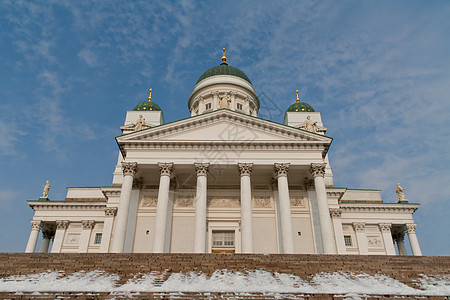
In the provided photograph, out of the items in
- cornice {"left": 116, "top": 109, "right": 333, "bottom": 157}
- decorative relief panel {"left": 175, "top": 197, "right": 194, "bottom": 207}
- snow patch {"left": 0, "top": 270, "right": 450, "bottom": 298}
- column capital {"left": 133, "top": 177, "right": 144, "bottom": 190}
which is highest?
cornice {"left": 116, "top": 109, "right": 333, "bottom": 157}

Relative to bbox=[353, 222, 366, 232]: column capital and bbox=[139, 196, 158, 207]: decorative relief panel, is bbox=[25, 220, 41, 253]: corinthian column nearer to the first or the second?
bbox=[139, 196, 158, 207]: decorative relief panel

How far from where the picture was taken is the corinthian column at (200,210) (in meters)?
21.5

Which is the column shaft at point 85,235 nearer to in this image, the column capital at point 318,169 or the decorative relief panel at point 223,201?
the decorative relief panel at point 223,201

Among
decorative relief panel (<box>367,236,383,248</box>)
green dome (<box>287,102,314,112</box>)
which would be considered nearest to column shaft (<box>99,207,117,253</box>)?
green dome (<box>287,102,314,112</box>)

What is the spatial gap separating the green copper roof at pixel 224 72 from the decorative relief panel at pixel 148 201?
22.8 m

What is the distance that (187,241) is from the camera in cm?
2477

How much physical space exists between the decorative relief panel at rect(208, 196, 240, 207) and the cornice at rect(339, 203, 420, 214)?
13.0 metres

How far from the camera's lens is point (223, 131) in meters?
25.2

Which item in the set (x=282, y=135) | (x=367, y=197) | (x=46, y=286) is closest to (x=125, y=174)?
(x=282, y=135)

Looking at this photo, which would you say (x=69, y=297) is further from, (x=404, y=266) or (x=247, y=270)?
(x=404, y=266)

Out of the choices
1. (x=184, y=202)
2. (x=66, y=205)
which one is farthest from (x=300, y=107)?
(x=66, y=205)

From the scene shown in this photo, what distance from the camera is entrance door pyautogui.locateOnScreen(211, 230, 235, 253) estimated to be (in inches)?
989

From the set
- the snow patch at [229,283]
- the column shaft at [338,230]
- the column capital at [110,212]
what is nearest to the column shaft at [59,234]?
the column capital at [110,212]

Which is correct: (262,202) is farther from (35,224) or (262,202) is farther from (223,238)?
(35,224)
